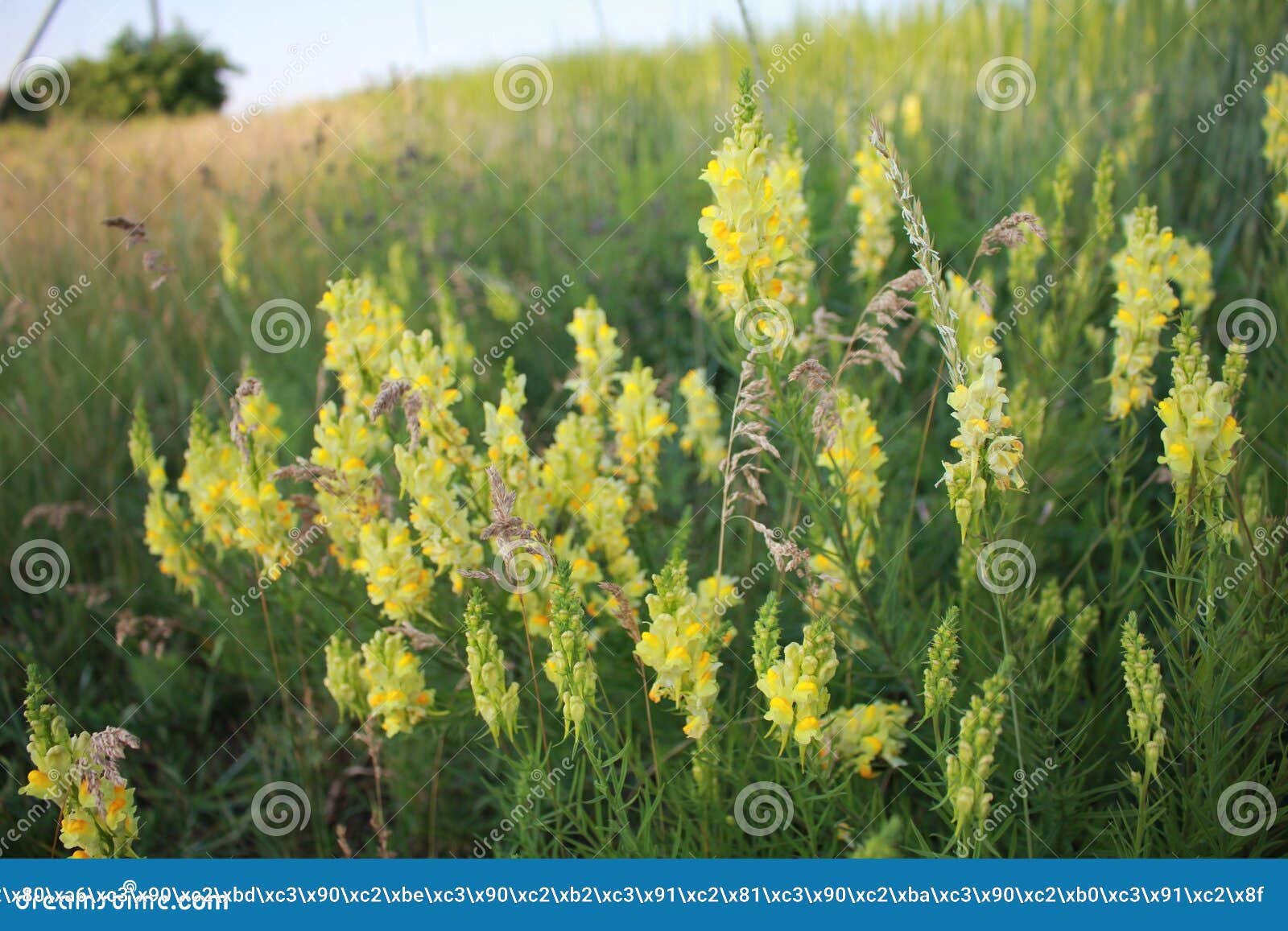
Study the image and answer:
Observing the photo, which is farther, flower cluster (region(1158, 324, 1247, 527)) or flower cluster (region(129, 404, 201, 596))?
flower cluster (region(129, 404, 201, 596))

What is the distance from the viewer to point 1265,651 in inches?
71.6

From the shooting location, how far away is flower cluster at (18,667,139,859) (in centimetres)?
154

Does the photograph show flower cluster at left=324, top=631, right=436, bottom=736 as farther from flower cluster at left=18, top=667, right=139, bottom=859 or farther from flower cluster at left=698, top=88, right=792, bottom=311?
flower cluster at left=698, top=88, right=792, bottom=311

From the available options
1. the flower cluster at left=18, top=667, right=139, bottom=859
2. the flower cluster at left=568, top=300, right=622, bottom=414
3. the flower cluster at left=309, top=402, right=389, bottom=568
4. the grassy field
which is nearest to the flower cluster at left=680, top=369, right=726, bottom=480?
the grassy field

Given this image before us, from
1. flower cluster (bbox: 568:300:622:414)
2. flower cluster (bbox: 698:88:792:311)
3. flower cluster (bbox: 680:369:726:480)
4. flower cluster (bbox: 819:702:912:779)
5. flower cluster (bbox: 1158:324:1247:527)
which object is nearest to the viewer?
flower cluster (bbox: 1158:324:1247:527)

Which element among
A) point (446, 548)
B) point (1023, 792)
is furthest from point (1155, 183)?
point (446, 548)

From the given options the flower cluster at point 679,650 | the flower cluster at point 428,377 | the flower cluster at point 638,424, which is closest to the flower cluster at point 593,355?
the flower cluster at point 638,424

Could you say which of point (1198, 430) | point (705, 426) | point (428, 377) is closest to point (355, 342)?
point (428, 377)

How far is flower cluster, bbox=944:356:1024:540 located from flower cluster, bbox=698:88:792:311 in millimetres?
472

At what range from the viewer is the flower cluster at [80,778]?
1541mm

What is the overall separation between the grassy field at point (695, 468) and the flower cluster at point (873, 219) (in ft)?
0.26

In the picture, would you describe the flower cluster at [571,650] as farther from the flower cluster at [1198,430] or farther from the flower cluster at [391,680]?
the flower cluster at [1198,430]
